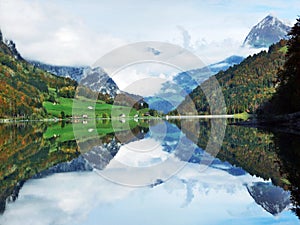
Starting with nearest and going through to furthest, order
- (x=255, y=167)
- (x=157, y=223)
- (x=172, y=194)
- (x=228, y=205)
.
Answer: (x=157, y=223) < (x=228, y=205) < (x=172, y=194) < (x=255, y=167)

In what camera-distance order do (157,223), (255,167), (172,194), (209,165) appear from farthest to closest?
1. (209,165)
2. (255,167)
3. (172,194)
4. (157,223)

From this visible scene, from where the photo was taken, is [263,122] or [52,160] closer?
[52,160]

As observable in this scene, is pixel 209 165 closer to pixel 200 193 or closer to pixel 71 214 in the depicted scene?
pixel 200 193

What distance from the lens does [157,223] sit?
554 inches

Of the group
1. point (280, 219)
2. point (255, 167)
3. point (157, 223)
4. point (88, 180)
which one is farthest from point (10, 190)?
point (255, 167)

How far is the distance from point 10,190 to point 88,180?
4.86 meters

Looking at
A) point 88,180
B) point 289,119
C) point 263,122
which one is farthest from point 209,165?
point 263,122

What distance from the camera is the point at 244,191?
1958cm

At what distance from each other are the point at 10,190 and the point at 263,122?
7452 centimetres

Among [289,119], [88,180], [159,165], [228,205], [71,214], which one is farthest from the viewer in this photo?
[289,119]

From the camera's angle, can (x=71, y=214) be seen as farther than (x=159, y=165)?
No

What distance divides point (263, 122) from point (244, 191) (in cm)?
7175

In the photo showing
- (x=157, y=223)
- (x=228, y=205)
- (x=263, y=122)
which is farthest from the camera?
(x=263, y=122)

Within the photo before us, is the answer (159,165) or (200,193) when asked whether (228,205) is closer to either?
(200,193)
